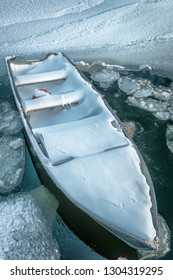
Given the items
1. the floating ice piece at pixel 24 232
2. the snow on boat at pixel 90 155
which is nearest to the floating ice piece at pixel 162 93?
the snow on boat at pixel 90 155

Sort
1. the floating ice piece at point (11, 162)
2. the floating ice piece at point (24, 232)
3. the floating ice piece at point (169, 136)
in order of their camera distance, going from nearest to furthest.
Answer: the floating ice piece at point (24, 232), the floating ice piece at point (11, 162), the floating ice piece at point (169, 136)

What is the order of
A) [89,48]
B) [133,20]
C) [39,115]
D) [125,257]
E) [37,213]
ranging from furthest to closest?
[133,20] → [89,48] → [39,115] → [37,213] → [125,257]

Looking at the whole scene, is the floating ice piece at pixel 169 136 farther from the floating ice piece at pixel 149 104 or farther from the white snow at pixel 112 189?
the white snow at pixel 112 189

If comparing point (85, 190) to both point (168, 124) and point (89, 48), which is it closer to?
point (168, 124)

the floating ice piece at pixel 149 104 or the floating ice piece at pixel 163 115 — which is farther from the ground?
the floating ice piece at pixel 149 104

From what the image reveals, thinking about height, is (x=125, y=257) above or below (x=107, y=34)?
below

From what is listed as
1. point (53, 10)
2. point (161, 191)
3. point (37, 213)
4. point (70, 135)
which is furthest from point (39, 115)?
point (53, 10)
